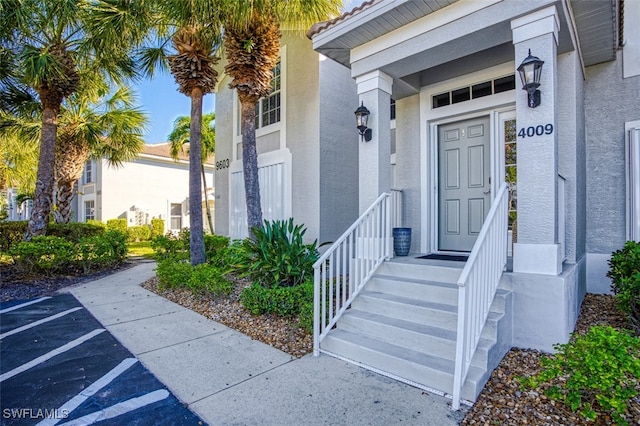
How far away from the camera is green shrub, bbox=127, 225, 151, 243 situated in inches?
730

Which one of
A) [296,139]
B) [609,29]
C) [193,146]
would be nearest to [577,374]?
[609,29]

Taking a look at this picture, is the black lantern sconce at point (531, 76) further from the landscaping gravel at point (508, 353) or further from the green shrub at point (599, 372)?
the landscaping gravel at point (508, 353)

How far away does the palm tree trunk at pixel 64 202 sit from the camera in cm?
1223

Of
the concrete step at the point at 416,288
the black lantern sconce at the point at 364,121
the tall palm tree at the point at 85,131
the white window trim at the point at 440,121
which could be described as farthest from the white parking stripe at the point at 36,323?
the tall palm tree at the point at 85,131

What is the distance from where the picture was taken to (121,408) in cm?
288

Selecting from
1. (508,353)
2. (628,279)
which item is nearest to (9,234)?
(508,353)

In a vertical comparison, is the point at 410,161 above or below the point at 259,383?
above

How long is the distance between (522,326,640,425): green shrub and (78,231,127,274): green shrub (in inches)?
385

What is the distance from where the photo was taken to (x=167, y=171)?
67.7 feet

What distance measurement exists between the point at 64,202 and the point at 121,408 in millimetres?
12375

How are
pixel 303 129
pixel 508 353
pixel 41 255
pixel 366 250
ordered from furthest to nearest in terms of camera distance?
pixel 41 255 < pixel 303 129 < pixel 366 250 < pixel 508 353

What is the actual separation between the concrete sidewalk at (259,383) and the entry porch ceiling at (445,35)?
13.5ft

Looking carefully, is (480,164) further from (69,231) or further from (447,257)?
(69,231)

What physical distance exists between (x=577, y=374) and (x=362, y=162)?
366 cm
